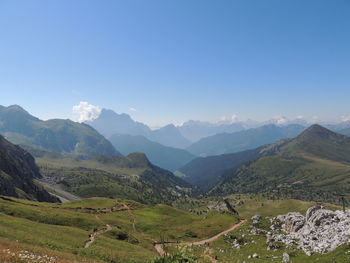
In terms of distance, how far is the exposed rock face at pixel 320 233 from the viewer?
141ft

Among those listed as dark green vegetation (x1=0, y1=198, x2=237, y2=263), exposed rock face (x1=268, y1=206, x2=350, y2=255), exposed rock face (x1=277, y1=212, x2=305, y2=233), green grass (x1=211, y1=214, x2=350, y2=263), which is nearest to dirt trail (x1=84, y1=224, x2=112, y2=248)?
dark green vegetation (x1=0, y1=198, x2=237, y2=263)

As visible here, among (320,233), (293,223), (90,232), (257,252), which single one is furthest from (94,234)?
(293,223)

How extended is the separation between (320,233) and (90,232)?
5405cm

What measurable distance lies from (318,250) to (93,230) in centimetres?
5092

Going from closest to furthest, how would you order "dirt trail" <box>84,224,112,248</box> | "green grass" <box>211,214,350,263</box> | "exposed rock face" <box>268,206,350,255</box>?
"green grass" <box>211,214,350,263</box>
"exposed rock face" <box>268,206,350,255</box>
"dirt trail" <box>84,224,112,248</box>

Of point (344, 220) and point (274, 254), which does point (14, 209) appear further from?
point (344, 220)

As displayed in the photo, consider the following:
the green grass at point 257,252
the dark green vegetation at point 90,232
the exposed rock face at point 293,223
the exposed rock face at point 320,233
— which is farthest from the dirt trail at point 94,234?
the exposed rock face at point 293,223

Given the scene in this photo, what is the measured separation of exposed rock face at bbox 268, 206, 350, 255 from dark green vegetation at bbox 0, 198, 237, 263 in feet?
78.6

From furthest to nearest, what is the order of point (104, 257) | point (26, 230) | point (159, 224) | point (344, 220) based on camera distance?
point (159, 224) → point (344, 220) → point (26, 230) → point (104, 257)

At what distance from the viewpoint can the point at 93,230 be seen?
195ft

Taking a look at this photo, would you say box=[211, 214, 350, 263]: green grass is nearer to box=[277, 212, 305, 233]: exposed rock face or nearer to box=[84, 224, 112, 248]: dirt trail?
box=[277, 212, 305, 233]: exposed rock face

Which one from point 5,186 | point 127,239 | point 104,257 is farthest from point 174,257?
point 5,186

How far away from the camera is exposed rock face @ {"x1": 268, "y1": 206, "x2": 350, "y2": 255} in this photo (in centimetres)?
4303

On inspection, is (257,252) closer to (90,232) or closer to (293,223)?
(293,223)
